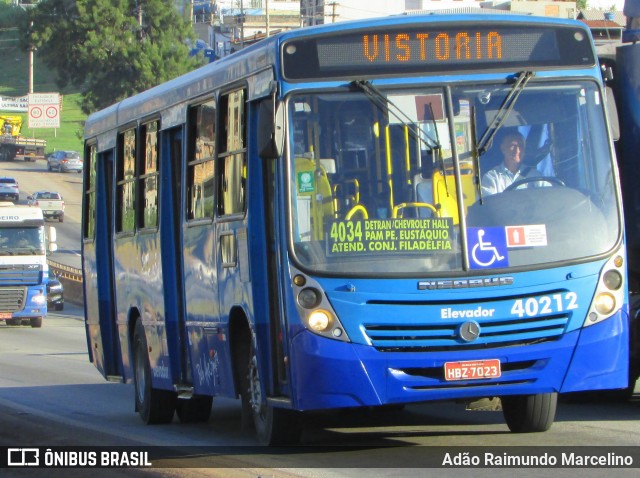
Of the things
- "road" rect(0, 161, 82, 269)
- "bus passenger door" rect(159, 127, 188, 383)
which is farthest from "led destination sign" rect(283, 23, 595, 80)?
"road" rect(0, 161, 82, 269)

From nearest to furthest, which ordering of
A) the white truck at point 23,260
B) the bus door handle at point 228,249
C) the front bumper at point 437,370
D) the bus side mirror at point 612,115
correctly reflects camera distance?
the front bumper at point 437,370 → the bus side mirror at point 612,115 → the bus door handle at point 228,249 → the white truck at point 23,260

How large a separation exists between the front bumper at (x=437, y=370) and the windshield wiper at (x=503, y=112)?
4.46 feet

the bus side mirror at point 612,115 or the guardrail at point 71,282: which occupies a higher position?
the guardrail at point 71,282

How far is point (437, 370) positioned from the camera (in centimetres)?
907

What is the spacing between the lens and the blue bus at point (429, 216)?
9.02 metres

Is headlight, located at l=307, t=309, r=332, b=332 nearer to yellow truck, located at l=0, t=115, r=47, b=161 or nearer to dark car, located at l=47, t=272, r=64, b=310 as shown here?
dark car, located at l=47, t=272, r=64, b=310

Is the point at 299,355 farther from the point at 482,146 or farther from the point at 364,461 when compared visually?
the point at 482,146

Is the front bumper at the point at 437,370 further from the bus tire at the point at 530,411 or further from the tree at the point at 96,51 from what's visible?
the tree at the point at 96,51

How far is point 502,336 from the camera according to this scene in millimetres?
9094

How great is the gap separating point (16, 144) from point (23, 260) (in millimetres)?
62890

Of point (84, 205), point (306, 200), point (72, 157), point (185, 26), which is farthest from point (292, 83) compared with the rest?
point (72, 157)

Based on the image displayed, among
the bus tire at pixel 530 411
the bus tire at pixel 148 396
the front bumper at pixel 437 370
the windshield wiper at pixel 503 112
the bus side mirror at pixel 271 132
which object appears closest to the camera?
the front bumper at pixel 437 370

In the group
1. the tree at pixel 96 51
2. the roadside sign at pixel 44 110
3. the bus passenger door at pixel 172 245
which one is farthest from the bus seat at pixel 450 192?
the roadside sign at pixel 44 110

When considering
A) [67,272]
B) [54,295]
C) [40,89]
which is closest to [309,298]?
[54,295]
